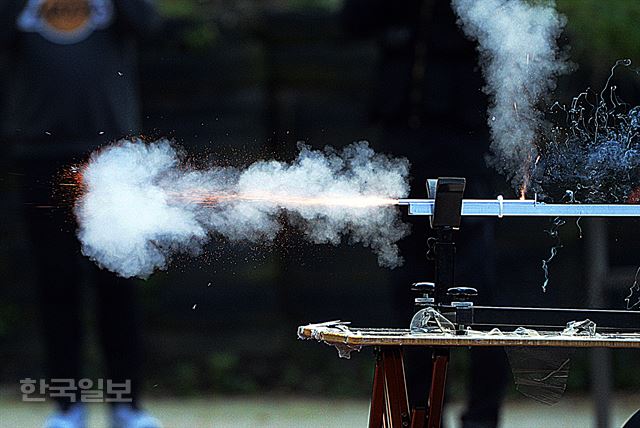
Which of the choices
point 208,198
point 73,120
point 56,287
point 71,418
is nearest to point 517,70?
point 208,198

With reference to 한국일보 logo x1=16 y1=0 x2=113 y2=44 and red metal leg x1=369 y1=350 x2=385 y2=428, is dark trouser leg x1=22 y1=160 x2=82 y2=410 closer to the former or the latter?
한국일보 logo x1=16 y1=0 x2=113 y2=44

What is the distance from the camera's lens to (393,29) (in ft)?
11.5

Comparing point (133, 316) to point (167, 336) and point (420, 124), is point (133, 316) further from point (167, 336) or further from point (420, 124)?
point (420, 124)

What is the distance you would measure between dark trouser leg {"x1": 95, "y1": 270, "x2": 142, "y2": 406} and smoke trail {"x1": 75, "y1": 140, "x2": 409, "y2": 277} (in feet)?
1.36

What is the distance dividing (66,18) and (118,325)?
99cm

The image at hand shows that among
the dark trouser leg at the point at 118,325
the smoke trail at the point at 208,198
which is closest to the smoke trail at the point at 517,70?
the smoke trail at the point at 208,198

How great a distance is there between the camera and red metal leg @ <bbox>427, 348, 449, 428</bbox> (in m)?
2.53

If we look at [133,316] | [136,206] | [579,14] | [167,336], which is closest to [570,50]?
[579,14]

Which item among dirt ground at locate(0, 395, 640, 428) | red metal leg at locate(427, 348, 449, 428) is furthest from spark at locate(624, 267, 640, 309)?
dirt ground at locate(0, 395, 640, 428)

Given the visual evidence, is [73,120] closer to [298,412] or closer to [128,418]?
[128,418]

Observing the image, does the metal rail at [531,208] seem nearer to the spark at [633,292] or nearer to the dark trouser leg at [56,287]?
the spark at [633,292]

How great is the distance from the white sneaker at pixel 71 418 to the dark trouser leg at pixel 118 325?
0.47 ft

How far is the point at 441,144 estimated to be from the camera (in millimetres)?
3383

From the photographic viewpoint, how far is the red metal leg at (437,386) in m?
2.53
